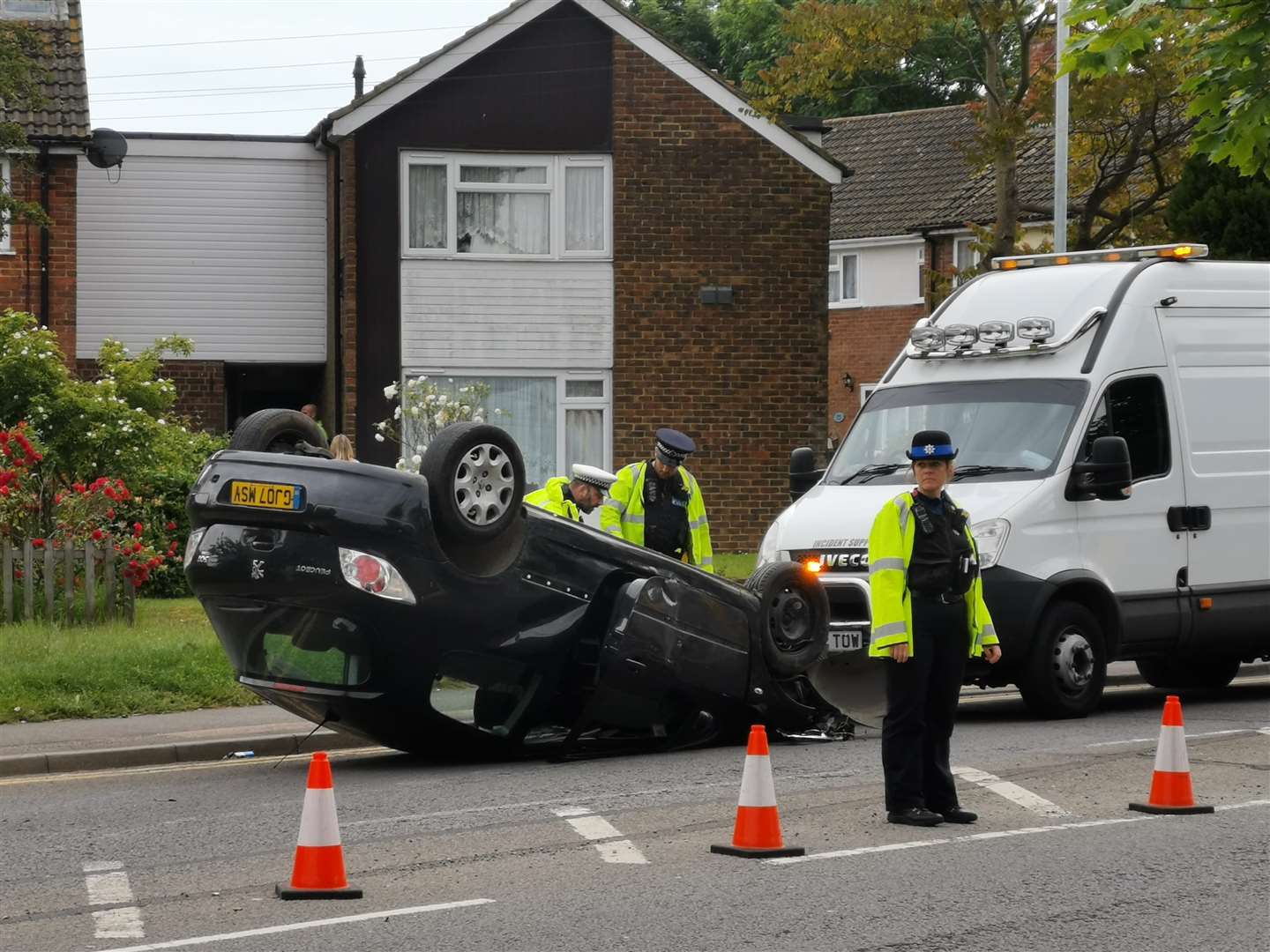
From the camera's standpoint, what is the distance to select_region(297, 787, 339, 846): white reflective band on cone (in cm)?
743

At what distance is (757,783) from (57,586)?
946cm

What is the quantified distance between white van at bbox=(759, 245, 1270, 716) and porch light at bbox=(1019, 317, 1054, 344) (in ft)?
0.04

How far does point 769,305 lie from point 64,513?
40.8 ft

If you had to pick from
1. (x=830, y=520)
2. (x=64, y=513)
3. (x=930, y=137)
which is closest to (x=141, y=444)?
(x=64, y=513)

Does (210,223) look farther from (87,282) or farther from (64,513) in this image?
(64,513)

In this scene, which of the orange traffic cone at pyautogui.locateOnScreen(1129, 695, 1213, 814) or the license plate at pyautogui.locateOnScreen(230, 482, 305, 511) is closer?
the orange traffic cone at pyautogui.locateOnScreen(1129, 695, 1213, 814)

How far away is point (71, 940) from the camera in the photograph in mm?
6875

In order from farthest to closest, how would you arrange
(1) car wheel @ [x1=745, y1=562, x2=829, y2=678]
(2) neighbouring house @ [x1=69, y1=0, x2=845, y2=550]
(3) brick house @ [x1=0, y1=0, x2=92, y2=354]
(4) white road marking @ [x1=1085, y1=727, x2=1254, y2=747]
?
(2) neighbouring house @ [x1=69, y1=0, x2=845, y2=550] < (3) brick house @ [x1=0, y1=0, x2=92, y2=354] < (4) white road marking @ [x1=1085, y1=727, x2=1254, y2=747] < (1) car wheel @ [x1=745, y1=562, x2=829, y2=678]

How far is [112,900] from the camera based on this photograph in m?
7.58

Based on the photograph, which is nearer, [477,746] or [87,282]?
[477,746]

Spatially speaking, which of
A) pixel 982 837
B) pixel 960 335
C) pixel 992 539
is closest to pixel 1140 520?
pixel 992 539

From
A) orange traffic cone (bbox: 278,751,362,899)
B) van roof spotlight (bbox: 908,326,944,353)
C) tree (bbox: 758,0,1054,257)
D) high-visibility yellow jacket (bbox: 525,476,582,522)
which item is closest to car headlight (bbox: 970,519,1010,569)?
van roof spotlight (bbox: 908,326,944,353)

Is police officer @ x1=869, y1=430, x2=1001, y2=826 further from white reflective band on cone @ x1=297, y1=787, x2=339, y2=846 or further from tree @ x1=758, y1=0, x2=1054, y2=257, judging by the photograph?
tree @ x1=758, y1=0, x2=1054, y2=257

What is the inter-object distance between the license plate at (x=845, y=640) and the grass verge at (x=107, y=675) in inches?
162
